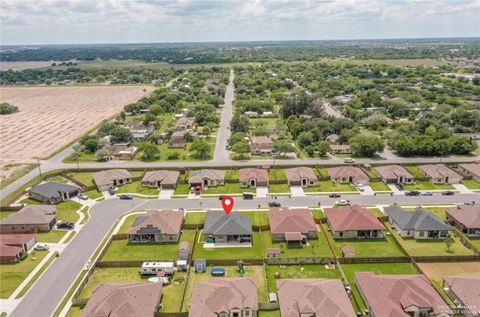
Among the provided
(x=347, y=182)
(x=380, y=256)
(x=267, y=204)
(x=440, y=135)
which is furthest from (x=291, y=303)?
(x=440, y=135)

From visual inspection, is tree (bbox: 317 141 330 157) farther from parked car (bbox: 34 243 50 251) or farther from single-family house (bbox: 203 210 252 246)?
parked car (bbox: 34 243 50 251)

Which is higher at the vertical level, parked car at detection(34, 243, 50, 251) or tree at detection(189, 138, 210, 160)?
tree at detection(189, 138, 210, 160)

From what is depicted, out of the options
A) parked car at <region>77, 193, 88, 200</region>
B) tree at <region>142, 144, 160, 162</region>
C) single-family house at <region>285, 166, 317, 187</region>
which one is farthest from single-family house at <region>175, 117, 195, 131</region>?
single-family house at <region>285, 166, 317, 187</region>

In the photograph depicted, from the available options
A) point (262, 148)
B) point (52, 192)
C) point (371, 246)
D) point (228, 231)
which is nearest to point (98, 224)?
point (52, 192)

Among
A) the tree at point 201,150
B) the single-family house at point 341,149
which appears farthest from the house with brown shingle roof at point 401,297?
the tree at point 201,150

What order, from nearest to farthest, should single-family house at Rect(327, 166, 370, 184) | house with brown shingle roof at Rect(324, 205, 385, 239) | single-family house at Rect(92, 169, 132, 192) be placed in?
house with brown shingle roof at Rect(324, 205, 385, 239) < single-family house at Rect(92, 169, 132, 192) < single-family house at Rect(327, 166, 370, 184)

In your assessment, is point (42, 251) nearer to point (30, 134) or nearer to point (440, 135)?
point (30, 134)
